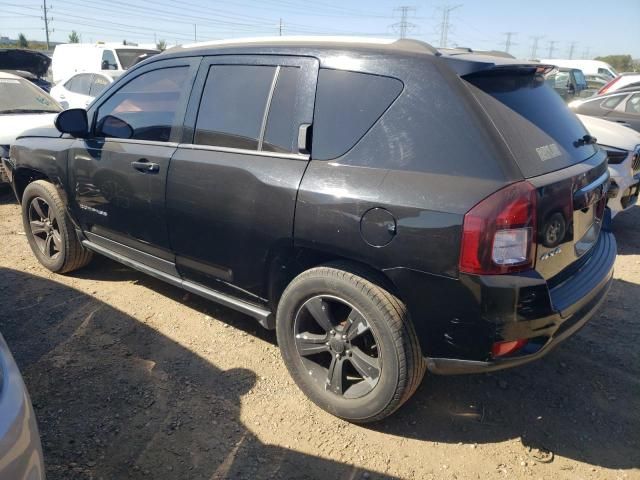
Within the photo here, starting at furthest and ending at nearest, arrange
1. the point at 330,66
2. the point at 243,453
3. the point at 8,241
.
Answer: the point at 8,241
the point at 330,66
the point at 243,453

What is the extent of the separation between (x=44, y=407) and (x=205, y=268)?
3.79 ft

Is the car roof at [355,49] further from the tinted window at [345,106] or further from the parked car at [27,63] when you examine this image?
the parked car at [27,63]

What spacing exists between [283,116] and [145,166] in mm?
1100

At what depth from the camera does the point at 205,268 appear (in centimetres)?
319

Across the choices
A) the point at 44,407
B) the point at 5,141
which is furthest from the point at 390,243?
the point at 5,141

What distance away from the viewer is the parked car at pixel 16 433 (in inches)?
58.6

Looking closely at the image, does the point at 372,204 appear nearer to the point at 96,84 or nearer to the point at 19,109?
the point at 19,109

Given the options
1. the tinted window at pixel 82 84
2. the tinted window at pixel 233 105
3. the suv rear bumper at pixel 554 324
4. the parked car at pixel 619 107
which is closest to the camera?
the suv rear bumper at pixel 554 324

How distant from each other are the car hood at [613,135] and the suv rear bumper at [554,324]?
3232 mm

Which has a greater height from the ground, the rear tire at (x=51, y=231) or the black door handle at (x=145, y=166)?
the black door handle at (x=145, y=166)

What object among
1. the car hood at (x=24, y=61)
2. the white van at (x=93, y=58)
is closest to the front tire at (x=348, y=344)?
the white van at (x=93, y=58)

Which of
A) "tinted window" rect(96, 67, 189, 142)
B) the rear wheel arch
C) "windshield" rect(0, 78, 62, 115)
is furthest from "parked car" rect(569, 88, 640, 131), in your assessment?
"windshield" rect(0, 78, 62, 115)

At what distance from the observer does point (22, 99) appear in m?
7.39

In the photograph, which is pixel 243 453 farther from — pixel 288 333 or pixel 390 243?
pixel 390 243
